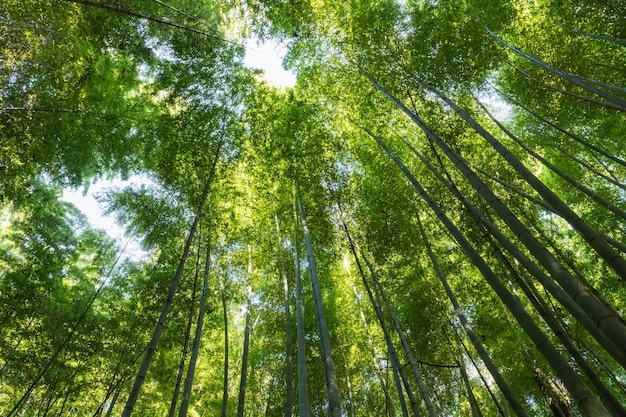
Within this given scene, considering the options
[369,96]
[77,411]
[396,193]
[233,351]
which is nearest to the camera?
[369,96]

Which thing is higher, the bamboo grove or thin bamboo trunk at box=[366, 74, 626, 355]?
the bamboo grove

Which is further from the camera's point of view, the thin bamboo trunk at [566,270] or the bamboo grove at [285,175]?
the bamboo grove at [285,175]

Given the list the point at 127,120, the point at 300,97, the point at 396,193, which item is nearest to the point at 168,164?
the point at 127,120

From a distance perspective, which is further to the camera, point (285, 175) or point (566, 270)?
point (285, 175)

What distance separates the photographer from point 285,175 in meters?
5.90

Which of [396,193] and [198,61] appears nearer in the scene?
[198,61]

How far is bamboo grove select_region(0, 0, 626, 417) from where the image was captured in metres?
4.71

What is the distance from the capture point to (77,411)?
824 cm

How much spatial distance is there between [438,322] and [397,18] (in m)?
5.56

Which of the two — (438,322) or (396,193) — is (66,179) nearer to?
(396,193)

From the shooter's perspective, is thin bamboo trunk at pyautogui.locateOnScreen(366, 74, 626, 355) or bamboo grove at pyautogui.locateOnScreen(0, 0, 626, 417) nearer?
thin bamboo trunk at pyautogui.locateOnScreen(366, 74, 626, 355)

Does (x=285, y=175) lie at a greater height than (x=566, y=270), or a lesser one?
greater

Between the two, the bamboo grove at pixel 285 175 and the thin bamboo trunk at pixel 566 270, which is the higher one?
the bamboo grove at pixel 285 175

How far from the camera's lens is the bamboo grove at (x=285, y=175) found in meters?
4.71
